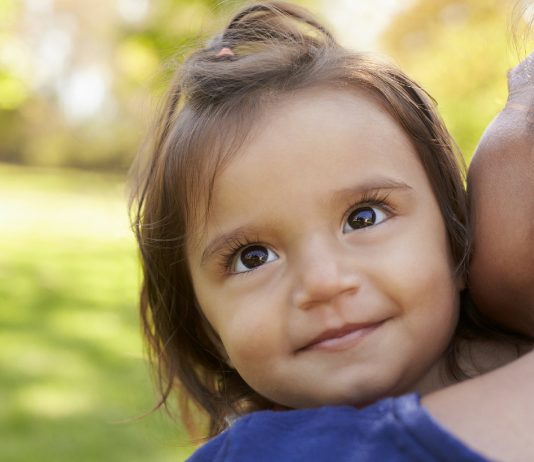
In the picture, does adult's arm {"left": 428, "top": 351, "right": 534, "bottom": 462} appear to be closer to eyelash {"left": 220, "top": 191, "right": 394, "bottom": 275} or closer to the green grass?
eyelash {"left": 220, "top": 191, "right": 394, "bottom": 275}

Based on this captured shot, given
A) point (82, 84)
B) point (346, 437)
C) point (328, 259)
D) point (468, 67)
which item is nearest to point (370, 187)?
point (328, 259)

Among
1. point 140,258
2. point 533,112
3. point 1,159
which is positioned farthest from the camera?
point 1,159

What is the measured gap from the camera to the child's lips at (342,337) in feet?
5.64

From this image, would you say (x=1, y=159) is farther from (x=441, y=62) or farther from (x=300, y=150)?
(x=300, y=150)

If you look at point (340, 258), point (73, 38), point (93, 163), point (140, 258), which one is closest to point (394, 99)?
point (340, 258)

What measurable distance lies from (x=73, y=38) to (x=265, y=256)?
103ft

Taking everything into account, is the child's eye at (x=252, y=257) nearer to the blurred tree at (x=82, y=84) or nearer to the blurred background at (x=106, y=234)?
the blurred background at (x=106, y=234)

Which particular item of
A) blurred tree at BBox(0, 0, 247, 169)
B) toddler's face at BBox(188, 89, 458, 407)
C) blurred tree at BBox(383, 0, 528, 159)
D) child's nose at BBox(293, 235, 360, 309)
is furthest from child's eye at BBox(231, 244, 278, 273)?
blurred tree at BBox(0, 0, 247, 169)

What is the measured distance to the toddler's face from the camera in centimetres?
173

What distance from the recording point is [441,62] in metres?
10.1

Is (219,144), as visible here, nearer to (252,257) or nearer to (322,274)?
(252,257)

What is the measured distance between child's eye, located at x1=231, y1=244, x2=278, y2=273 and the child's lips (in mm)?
202

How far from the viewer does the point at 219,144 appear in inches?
76.9

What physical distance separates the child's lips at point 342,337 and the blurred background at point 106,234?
0.75 m
